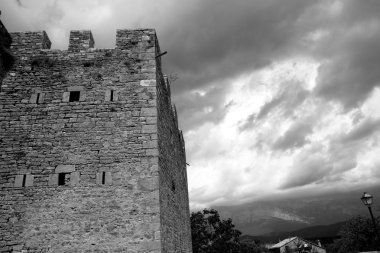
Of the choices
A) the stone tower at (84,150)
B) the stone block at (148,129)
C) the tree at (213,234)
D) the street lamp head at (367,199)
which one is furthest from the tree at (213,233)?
the stone block at (148,129)

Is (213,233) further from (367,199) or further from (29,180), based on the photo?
(29,180)

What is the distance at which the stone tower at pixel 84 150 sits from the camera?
690 centimetres

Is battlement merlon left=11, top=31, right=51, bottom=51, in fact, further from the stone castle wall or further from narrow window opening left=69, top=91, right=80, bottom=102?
narrow window opening left=69, top=91, right=80, bottom=102

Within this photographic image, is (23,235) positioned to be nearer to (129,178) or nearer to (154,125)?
(129,178)

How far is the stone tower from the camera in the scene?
6898mm

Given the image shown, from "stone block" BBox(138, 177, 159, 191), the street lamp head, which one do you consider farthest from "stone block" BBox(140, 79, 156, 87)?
the street lamp head

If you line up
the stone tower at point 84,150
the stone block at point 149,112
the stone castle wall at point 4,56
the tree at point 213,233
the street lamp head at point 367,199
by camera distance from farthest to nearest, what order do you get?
the tree at point 213,233 < the street lamp head at point 367,199 < the stone castle wall at point 4,56 < the stone block at point 149,112 < the stone tower at point 84,150

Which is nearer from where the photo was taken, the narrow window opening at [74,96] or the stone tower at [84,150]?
the stone tower at [84,150]

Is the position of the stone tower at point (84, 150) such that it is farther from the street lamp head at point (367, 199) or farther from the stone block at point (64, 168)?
the street lamp head at point (367, 199)

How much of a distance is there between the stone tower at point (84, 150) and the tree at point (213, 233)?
2033cm

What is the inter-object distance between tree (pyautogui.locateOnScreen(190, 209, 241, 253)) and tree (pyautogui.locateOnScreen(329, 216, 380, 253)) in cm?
2150

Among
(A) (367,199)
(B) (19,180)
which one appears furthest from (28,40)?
(A) (367,199)

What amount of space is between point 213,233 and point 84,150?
24342 millimetres

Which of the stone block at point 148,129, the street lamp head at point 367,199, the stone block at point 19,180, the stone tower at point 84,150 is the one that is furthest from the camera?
the street lamp head at point 367,199
